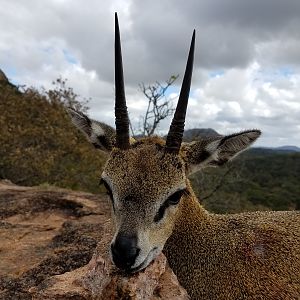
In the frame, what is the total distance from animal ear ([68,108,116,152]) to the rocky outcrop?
1.38 meters

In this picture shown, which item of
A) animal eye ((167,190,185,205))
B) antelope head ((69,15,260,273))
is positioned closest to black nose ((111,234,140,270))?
antelope head ((69,15,260,273))

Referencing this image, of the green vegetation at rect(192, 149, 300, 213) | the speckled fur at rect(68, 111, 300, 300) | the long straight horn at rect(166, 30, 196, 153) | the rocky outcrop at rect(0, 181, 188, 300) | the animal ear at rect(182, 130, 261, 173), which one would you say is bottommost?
the green vegetation at rect(192, 149, 300, 213)

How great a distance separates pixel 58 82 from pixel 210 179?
14689 mm

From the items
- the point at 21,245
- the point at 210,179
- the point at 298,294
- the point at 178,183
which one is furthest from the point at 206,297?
the point at 210,179

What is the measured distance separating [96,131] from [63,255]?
9.86 ft

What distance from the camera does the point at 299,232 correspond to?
7.68 metres

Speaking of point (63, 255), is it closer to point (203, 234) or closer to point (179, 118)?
point (203, 234)

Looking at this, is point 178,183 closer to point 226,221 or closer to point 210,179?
point 226,221

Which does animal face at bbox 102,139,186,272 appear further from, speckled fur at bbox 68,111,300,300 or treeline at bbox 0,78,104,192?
treeline at bbox 0,78,104,192

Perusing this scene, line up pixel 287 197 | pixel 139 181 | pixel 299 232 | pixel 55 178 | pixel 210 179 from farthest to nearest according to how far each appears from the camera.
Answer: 1. pixel 287 197
2. pixel 210 179
3. pixel 55 178
4. pixel 299 232
5. pixel 139 181

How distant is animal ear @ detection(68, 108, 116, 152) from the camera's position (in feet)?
25.7

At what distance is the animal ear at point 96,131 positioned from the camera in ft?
25.7

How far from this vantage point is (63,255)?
30.9 ft

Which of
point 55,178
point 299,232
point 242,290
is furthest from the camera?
point 55,178
